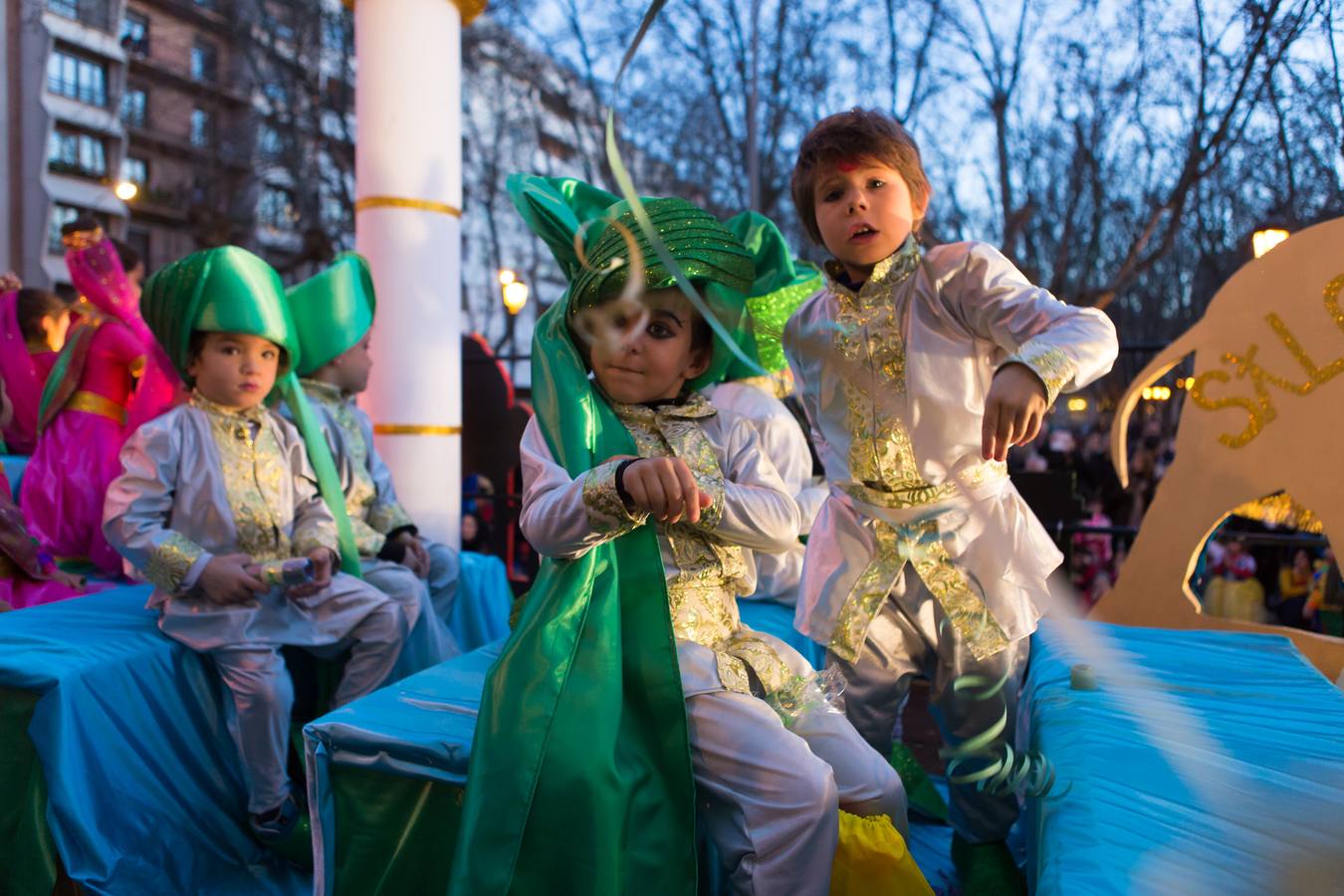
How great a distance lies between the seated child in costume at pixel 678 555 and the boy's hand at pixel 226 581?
1.11m

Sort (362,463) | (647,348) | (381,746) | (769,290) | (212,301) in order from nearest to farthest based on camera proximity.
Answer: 1. (381,746)
2. (647,348)
3. (212,301)
4. (769,290)
5. (362,463)

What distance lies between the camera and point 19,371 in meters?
4.72

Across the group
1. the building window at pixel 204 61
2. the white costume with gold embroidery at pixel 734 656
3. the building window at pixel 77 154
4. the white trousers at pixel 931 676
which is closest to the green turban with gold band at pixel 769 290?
the white costume with gold embroidery at pixel 734 656

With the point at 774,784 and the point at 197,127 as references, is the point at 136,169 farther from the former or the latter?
the point at 774,784

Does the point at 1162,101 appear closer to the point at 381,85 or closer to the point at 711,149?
the point at 381,85

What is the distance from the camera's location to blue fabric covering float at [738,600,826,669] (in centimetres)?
279

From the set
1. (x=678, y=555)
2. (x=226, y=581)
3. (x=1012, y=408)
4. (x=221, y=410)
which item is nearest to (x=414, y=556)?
(x=221, y=410)

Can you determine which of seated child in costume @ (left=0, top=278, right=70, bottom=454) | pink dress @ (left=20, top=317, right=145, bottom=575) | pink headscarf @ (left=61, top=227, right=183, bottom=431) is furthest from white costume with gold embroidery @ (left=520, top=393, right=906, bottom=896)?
seated child in costume @ (left=0, top=278, right=70, bottom=454)

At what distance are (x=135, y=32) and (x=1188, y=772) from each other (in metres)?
28.5

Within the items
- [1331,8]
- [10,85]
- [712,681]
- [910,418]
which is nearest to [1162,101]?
[1331,8]

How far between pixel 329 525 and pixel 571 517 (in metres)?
1.62

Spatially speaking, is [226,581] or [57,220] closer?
[226,581]

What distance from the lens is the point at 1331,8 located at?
241 centimetres

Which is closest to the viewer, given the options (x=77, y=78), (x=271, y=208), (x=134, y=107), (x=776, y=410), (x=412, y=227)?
(x=776, y=410)
